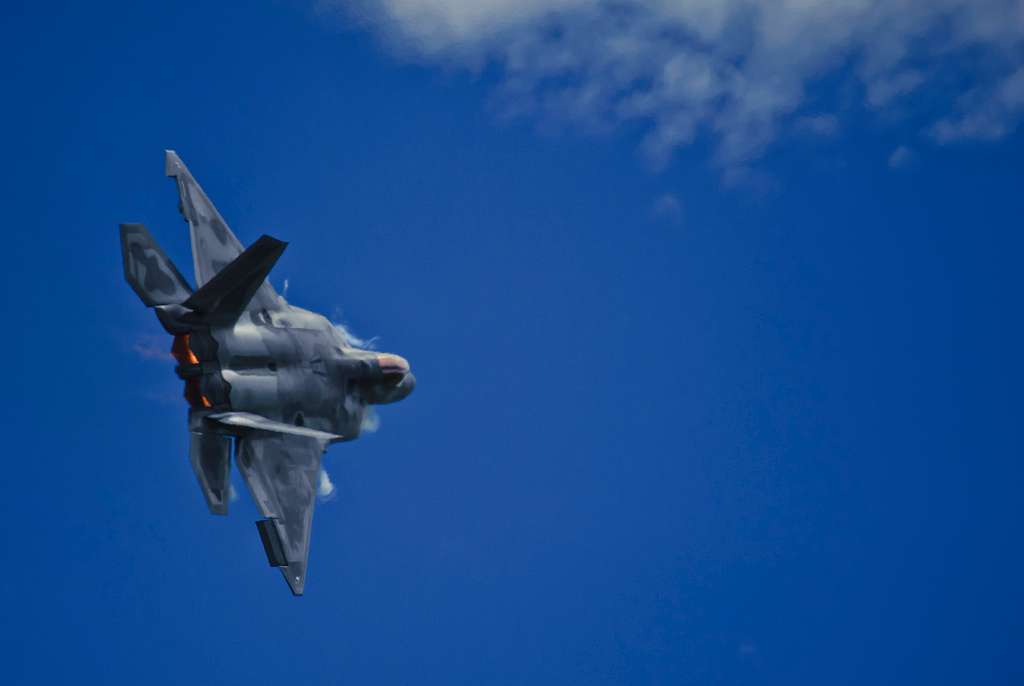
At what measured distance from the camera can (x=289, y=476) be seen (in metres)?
25.8

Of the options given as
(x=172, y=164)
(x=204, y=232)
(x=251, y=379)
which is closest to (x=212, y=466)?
(x=251, y=379)

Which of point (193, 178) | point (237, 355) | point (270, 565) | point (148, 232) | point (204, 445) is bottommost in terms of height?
point (270, 565)

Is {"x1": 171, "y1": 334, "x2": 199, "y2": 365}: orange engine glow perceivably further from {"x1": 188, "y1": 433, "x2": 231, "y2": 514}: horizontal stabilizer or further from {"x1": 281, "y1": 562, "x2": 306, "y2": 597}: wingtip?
{"x1": 281, "y1": 562, "x2": 306, "y2": 597}: wingtip

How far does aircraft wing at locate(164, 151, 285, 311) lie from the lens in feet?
89.1

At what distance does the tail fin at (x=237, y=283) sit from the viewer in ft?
A: 79.7

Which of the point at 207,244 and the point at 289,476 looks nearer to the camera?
the point at 289,476

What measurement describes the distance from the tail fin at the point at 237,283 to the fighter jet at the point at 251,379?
0.8 inches

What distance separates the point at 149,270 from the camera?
24.9 m

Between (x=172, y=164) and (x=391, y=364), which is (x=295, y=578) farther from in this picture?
(x=172, y=164)

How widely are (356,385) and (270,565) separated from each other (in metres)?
4.79

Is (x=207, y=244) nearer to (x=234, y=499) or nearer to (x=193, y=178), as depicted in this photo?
(x=193, y=178)

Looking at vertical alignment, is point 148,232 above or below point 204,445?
above

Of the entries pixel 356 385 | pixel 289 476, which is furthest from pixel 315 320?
pixel 289 476

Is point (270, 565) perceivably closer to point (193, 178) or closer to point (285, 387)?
point (285, 387)
